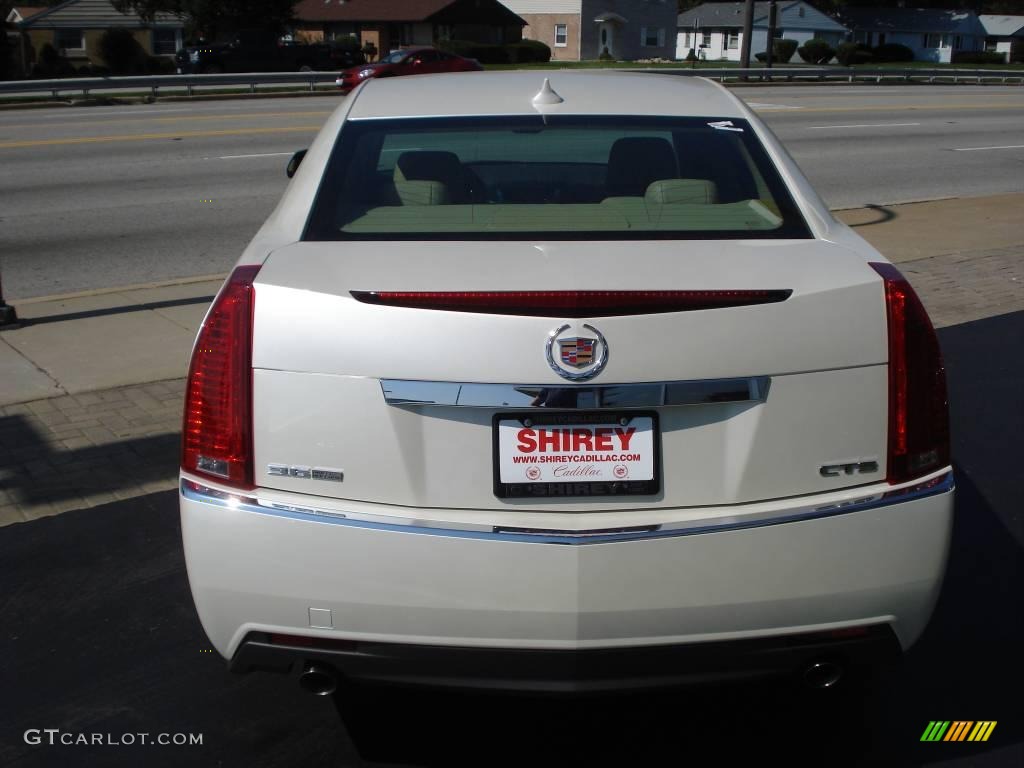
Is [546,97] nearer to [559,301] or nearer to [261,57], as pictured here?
[559,301]

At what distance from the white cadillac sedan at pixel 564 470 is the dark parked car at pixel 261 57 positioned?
1652 inches

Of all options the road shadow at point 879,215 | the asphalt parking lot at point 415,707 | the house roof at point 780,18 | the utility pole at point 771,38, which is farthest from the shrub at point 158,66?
the asphalt parking lot at point 415,707

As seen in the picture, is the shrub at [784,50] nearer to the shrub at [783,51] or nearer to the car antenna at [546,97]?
the shrub at [783,51]

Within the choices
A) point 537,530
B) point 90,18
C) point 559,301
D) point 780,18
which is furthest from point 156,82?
point 780,18

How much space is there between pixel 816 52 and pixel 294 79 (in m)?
53.0

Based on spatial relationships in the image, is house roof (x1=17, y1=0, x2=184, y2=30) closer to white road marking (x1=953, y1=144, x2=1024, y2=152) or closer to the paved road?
the paved road

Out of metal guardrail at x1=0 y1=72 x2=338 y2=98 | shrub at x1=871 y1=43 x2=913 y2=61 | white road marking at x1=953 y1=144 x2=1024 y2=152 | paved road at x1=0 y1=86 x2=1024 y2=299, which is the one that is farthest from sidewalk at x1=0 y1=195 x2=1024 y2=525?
shrub at x1=871 y1=43 x2=913 y2=61

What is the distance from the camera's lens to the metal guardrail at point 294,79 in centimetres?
2789

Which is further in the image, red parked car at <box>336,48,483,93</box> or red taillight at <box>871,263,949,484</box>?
red parked car at <box>336,48,483,93</box>

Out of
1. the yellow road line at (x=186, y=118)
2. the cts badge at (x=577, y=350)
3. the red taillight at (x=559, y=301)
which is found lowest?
the yellow road line at (x=186, y=118)

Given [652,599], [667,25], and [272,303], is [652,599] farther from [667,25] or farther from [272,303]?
[667,25]

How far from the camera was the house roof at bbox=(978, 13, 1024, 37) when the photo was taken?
3989 inches

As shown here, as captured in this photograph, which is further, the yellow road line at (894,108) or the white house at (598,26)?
the white house at (598,26)

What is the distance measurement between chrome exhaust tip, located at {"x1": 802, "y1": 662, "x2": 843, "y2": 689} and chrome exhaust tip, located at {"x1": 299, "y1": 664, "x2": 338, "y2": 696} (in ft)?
3.84
